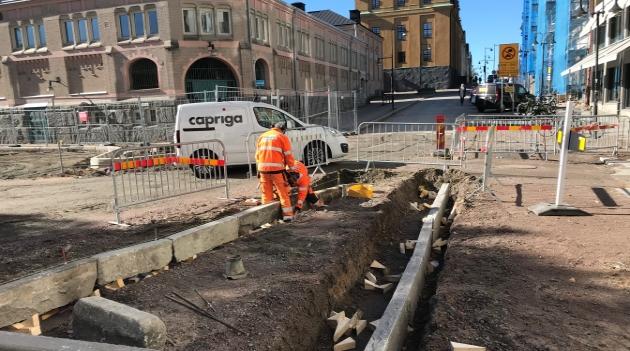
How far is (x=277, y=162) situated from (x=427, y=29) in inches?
2849

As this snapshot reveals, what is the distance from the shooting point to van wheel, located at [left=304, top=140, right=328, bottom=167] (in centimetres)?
1187

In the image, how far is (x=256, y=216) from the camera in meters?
7.23

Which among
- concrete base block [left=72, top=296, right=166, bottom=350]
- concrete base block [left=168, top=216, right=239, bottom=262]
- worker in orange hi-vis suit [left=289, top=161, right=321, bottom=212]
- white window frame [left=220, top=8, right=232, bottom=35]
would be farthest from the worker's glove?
white window frame [left=220, top=8, right=232, bottom=35]

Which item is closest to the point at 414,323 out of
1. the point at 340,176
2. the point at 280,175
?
the point at 280,175

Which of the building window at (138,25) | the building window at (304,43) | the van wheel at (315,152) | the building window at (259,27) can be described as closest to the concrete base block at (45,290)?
the van wheel at (315,152)

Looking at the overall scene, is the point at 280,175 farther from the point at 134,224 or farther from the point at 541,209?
the point at 541,209

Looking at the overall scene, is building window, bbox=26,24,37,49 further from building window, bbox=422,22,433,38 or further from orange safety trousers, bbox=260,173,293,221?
building window, bbox=422,22,433,38

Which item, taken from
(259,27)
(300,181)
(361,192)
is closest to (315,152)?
(361,192)

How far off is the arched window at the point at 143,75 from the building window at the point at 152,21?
5.06 feet

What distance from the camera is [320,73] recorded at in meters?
38.6

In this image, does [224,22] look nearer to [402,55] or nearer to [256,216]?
[256,216]

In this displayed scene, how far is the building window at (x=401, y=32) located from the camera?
244 ft

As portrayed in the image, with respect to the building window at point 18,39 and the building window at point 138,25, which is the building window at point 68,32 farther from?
the building window at point 138,25

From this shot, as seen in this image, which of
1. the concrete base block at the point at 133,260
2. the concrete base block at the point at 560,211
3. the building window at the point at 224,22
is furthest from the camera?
the building window at the point at 224,22
